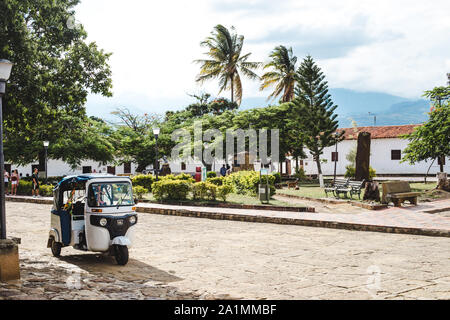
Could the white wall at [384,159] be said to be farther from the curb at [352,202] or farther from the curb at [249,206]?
the curb at [249,206]

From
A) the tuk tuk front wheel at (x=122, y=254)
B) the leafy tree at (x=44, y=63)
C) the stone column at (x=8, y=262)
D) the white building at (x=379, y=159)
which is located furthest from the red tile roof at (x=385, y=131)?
the stone column at (x=8, y=262)

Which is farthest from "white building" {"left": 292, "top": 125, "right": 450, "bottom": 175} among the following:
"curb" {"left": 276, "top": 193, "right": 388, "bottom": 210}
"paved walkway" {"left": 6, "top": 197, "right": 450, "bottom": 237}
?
"paved walkway" {"left": 6, "top": 197, "right": 450, "bottom": 237}

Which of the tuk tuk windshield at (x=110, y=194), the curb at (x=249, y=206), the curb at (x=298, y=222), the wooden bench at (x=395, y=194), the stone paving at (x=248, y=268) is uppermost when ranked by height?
the tuk tuk windshield at (x=110, y=194)

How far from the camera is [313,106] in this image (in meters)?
31.0

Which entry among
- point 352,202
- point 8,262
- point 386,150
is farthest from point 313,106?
point 8,262

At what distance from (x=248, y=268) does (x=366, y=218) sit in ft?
21.1

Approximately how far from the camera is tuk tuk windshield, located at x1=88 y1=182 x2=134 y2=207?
24.1 ft

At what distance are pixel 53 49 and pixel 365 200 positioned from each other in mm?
11865

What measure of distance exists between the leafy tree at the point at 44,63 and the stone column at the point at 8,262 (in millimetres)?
3462

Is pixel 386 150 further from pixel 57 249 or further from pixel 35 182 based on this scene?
pixel 57 249

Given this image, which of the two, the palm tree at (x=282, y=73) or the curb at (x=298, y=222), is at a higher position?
the palm tree at (x=282, y=73)

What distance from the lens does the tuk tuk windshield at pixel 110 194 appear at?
24.1 ft

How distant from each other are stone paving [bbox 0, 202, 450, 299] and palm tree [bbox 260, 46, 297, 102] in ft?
98.3
